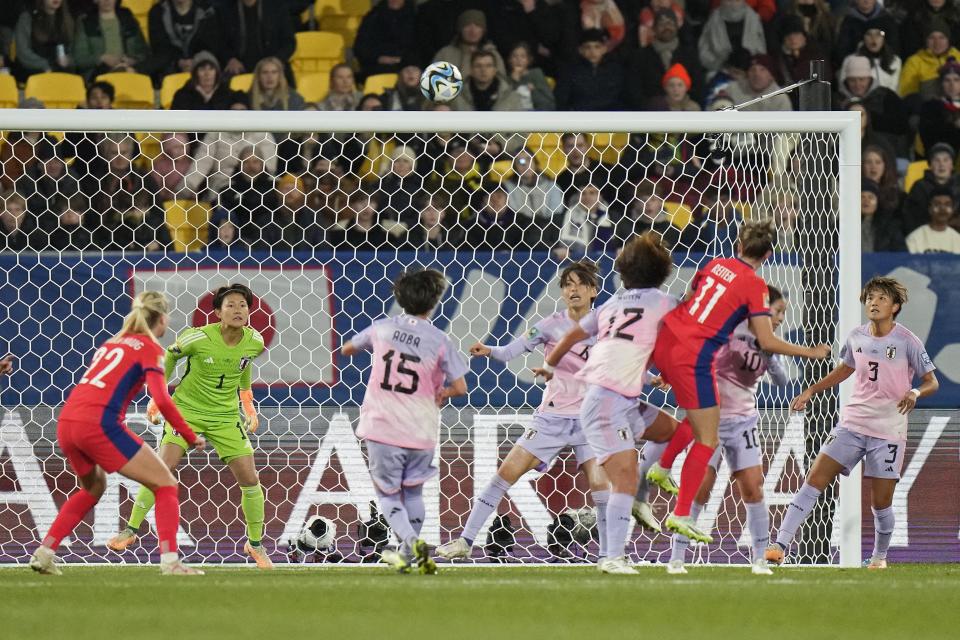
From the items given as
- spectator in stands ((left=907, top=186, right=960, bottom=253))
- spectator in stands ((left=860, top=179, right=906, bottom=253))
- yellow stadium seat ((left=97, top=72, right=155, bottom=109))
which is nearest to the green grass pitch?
spectator in stands ((left=907, top=186, right=960, bottom=253))

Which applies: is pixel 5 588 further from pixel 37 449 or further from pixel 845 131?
pixel 845 131

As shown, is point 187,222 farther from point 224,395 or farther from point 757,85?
point 757,85

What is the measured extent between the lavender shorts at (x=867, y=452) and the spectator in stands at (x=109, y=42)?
7081 mm

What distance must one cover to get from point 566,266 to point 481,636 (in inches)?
168

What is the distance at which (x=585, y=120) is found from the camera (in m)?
7.93

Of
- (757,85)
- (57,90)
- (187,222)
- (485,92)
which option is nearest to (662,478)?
(187,222)

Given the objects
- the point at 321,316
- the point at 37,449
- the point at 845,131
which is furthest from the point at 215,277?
the point at 845,131

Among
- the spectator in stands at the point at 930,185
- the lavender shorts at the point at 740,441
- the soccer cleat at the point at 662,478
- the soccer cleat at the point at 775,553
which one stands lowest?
the soccer cleat at the point at 775,553

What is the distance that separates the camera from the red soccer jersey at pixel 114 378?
664cm

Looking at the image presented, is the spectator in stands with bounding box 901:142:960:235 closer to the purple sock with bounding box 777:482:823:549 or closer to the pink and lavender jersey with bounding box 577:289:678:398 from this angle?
the purple sock with bounding box 777:482:823:549

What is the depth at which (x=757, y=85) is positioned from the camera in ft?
41.2

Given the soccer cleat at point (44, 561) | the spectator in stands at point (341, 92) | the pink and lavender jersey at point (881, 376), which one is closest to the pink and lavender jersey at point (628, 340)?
the pink and lavender jersey at point (881, 376)

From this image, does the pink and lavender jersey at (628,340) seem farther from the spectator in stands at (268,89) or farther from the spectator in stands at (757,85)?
the spectator in stands at (757,85)

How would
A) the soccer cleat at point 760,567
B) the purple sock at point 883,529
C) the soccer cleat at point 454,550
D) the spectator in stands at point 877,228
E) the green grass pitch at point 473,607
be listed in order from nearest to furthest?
the green grass pitch at point 473,607 → the soccer cleat at point 760,567 → the soccer cleat at point 454,550 → the purple sock at point 883,529 → the spectator in stands at point 877,228
